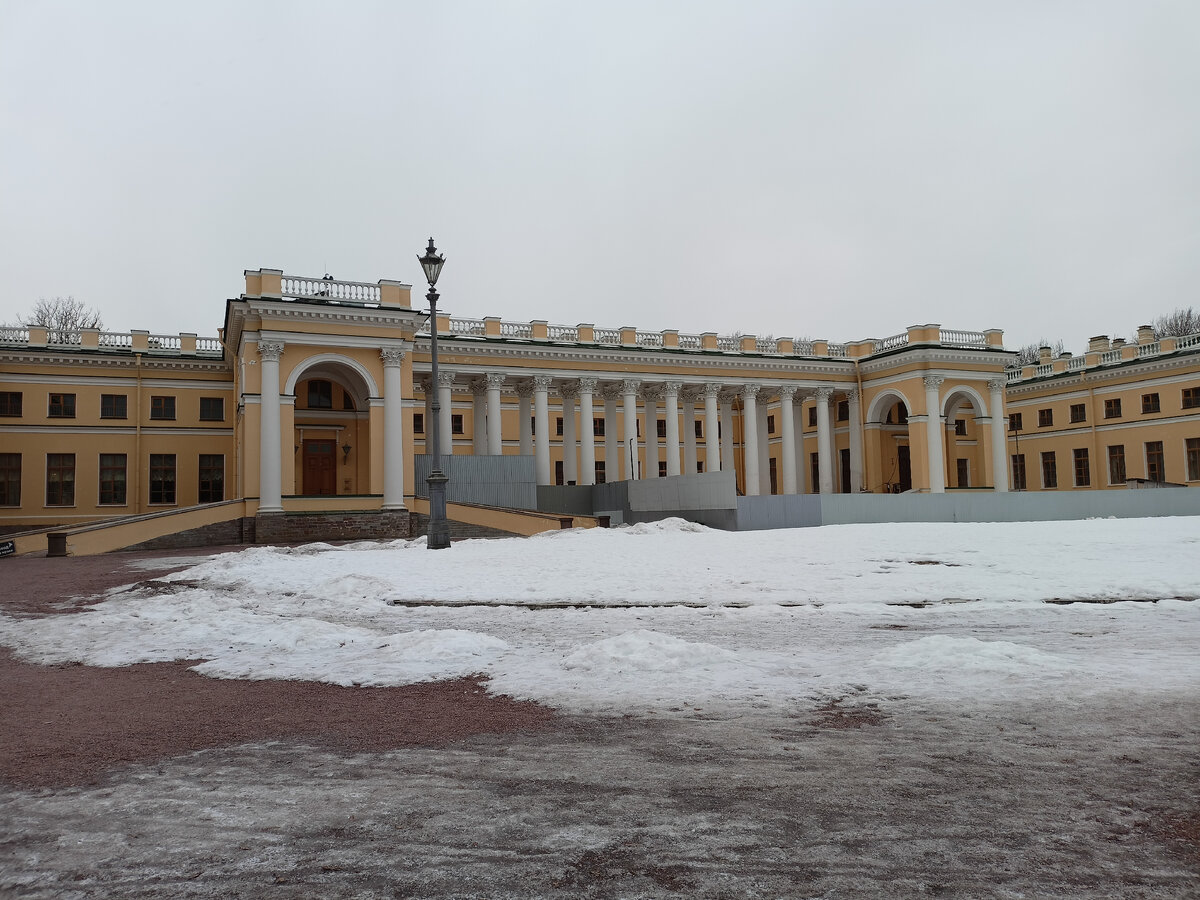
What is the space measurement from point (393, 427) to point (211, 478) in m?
15.1

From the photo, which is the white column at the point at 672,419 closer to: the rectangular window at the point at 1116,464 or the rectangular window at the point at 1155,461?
the rectangular window at the point at 1116,464

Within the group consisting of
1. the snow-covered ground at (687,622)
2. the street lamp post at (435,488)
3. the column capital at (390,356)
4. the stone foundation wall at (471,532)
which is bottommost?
the snow-covered ground at (687,622)

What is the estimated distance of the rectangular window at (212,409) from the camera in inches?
1665

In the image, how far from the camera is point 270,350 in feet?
104

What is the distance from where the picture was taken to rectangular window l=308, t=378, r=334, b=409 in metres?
40.1

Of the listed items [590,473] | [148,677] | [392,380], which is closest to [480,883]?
[148,677]

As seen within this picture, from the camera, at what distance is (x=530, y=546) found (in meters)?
18.9

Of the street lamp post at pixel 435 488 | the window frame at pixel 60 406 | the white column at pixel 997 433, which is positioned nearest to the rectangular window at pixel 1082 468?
the white column at pixel 997 433

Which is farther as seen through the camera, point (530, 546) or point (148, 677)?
point (530, 546)

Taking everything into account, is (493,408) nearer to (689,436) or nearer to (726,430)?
(689,436)

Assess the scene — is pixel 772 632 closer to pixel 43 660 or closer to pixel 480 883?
pixel 480 883

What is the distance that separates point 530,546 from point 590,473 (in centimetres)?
2542

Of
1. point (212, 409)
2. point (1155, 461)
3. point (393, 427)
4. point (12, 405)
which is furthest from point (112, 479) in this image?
point (1155, 461)

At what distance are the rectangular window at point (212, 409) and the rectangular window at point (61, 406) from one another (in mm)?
5827
